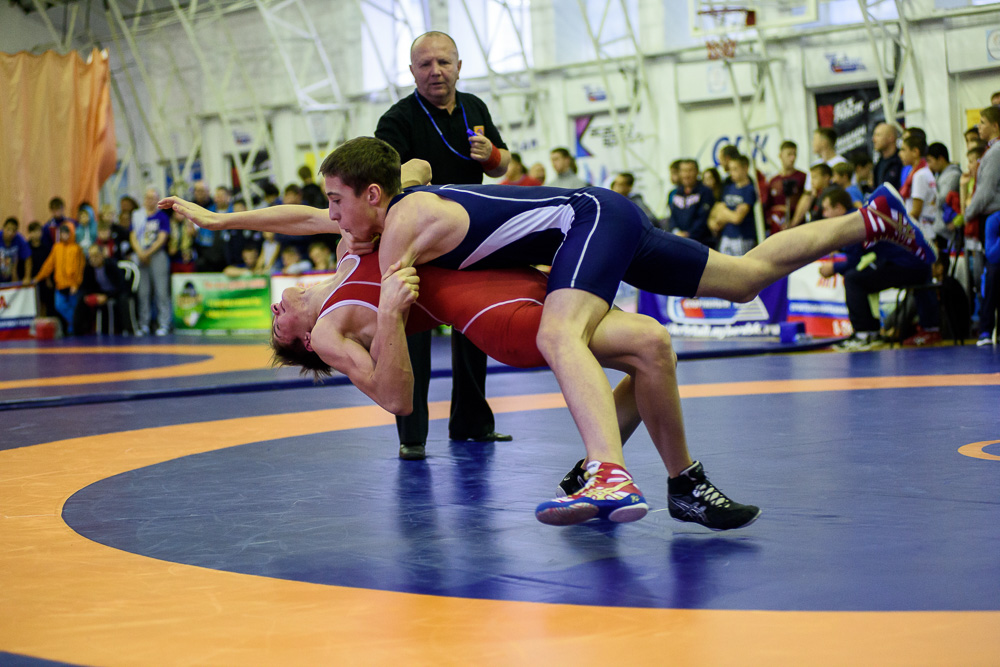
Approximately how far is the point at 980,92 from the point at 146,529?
11.8m

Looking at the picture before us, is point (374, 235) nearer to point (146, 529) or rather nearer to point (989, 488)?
point (146, 529)

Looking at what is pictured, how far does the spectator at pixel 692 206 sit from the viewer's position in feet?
31.1

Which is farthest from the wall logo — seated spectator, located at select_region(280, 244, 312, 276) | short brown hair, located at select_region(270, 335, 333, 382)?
short brown hair, located at select_region(270, 335, 333, 382)

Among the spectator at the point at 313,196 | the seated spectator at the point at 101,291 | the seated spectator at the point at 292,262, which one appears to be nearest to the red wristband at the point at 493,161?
the spectator at the point at 313,196

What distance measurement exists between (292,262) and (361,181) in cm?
887

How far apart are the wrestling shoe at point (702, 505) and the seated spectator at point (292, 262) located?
8.89m

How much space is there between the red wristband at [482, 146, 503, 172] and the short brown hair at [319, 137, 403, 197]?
145 cm

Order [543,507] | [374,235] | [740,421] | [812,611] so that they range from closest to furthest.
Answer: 1. [812,611]
2. [543,507]
3. [374,235]
4. [740,421]

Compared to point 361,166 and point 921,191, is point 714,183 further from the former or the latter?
point 361,166

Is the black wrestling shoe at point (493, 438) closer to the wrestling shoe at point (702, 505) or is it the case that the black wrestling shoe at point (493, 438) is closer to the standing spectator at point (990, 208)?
the wrestling shoe at point (702, 505)

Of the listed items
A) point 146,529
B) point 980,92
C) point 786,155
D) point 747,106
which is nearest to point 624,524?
point 146,529

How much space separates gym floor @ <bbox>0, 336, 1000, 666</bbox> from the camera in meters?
1.79

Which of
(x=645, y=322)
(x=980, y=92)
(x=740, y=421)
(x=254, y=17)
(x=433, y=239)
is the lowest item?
(x=740, y=421)

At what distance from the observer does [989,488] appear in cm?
280
